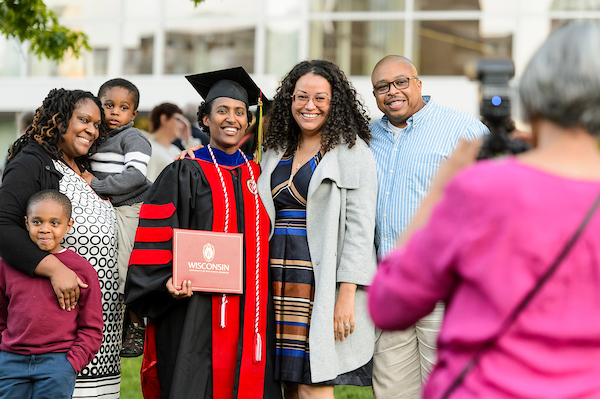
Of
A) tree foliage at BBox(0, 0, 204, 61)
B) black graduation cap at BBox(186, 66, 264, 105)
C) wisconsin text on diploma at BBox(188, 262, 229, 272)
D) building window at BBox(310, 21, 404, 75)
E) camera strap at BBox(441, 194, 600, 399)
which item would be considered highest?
building window at BBox(310, 21, 404, 75)

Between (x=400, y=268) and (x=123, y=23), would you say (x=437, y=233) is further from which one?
(x=123, y=23)

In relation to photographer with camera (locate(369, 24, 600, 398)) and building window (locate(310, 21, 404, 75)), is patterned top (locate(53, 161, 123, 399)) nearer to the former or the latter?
photographer with camera (locate(369, 24, 600, 398))

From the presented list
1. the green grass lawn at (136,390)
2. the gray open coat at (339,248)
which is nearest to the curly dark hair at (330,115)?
the gray open coat at (339,248)

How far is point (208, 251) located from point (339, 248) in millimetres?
727

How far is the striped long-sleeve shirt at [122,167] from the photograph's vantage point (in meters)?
4.29

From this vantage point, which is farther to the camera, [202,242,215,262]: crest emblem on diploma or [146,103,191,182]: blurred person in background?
[146,103,191,182]: blurred person in background

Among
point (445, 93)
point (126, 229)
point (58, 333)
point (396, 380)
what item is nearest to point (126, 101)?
point (126, 229)

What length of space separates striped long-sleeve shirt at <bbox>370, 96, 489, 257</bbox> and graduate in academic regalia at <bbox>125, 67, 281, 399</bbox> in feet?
2.30

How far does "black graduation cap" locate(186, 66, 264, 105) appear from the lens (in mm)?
4281

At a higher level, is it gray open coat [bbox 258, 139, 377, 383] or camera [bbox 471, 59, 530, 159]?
camera [bbox 471, 59, 530, 159]

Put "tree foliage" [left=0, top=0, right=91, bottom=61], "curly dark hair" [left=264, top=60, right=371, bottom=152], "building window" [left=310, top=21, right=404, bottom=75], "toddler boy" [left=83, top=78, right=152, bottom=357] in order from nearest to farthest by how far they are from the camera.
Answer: "curly dark hair" [left=264, top=60, right=371, bottom=152] → "toddler boy" [left=83, top=78, right=152, bottom=357] → "tree foliage" [left=0, top=0, right=91, bottom=61] → "building window" [left=310, top=21, right=404, bottom=75]

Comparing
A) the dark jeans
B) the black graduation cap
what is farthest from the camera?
the dark jeans

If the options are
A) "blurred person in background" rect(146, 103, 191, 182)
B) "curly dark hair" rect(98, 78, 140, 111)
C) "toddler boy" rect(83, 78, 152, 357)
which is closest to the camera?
"toddler boy" rect(83, 78, 152, 357)

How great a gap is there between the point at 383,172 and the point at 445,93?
28.5ft
